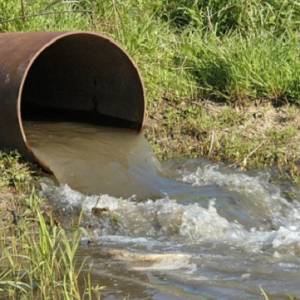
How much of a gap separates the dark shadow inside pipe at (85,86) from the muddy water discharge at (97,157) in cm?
18

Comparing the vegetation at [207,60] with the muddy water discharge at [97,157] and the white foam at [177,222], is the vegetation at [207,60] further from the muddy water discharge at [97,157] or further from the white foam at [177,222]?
the white foam at [177,222]

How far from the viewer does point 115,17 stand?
310 inches

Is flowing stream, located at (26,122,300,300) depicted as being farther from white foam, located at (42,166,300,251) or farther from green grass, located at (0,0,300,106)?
green grass, located at (0,0,300,106)

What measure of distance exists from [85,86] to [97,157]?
3.52 feet

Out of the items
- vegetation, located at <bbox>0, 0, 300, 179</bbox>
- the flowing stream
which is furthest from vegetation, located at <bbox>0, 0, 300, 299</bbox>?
the flowing stream

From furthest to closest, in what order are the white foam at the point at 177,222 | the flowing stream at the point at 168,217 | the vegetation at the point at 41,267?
the white foam at the point at 177,222 < the flowing stream at the point at 168,217 < the vegetation at the point at 41,267

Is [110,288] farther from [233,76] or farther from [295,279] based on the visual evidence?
[233,76]

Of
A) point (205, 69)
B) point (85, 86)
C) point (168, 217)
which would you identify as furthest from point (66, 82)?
point (168, 217)

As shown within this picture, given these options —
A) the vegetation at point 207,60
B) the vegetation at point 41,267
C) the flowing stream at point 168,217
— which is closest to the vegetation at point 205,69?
the vegetation at point 207,60

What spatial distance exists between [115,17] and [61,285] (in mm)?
4582

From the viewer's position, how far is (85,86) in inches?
274

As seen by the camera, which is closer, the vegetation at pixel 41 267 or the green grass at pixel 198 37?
the vegetation at pixel 41 267

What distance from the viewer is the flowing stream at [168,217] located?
161 inches

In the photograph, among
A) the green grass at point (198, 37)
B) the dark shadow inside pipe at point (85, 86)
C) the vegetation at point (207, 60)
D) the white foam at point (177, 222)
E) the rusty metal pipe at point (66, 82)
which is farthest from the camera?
the green grass at point (198, 37)
